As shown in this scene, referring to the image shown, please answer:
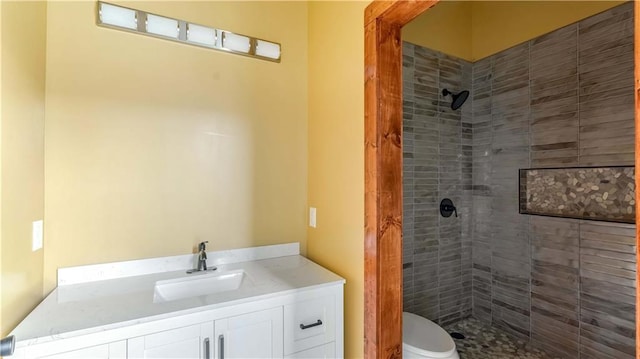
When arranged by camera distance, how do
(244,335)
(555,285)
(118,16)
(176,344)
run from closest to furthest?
(176,344) < (244,335) < (118,16) < (555,285)

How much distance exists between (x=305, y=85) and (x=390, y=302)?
144 cm

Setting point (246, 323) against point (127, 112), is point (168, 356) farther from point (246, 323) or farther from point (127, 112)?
point (127, 112)

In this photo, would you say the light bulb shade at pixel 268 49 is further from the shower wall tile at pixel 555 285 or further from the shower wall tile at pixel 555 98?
the shower wall tile at pixel 555 285

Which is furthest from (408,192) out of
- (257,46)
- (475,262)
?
(257,46)

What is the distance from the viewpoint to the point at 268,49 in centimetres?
187

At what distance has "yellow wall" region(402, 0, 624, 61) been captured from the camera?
2.14 metres

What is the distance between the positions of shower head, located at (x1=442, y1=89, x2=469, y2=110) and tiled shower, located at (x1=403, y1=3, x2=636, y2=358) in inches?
2.4

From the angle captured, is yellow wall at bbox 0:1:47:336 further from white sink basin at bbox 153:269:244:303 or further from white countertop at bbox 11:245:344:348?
white sink basin at bbox 153:269:244:303

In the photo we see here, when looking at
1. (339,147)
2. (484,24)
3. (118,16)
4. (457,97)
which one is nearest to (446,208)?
(457,97)

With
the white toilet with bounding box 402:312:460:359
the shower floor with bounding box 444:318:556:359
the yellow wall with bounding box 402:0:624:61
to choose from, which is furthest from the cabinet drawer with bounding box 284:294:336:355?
the yellow wall with bounding box 402:0:624:61

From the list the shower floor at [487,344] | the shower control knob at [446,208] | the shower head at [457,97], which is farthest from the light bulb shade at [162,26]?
the shower floor at [487,344]

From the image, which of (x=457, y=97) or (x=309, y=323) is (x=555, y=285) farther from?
(x=309, y=323)

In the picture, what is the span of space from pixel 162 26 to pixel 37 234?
3.85ft

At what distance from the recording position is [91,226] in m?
1.44
